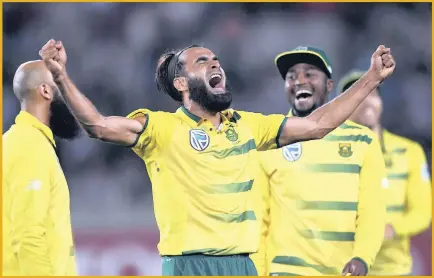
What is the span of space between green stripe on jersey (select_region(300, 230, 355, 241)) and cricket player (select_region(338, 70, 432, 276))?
100cm

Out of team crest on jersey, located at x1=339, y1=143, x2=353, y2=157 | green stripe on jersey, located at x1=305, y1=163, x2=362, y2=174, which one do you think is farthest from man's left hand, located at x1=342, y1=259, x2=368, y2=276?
team crest on jersey, located at x1=339, y1=143, x2=353, y2=157

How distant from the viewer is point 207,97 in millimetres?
5789

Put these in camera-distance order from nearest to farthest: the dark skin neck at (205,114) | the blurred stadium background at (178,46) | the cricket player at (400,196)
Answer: the dark skin neck at (205,114), the cricket player at (400,196), the blurred stadium background at (178,46)

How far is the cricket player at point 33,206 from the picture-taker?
18.3 ft

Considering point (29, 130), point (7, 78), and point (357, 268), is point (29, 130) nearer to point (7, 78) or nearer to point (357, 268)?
point (357, 268)

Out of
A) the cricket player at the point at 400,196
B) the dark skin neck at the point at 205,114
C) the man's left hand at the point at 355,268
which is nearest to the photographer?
the dark skin neck at the point at 205,114

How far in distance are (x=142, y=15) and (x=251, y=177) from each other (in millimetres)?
6640

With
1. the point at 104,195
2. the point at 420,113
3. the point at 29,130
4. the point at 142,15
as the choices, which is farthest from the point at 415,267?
the point at 29,130

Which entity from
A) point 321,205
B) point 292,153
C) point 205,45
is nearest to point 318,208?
point 321,205

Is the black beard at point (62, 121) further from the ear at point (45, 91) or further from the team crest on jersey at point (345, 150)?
the team crest on jersey at point (345, 150)

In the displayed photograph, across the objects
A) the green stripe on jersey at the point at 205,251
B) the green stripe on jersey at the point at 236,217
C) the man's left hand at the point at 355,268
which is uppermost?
the green stripe on jersey at the point at 236,217

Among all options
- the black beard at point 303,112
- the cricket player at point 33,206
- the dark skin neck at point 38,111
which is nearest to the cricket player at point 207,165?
the cricket player at point 33,206

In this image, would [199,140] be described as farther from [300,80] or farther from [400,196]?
[400,196]

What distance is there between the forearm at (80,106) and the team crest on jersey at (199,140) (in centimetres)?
56
